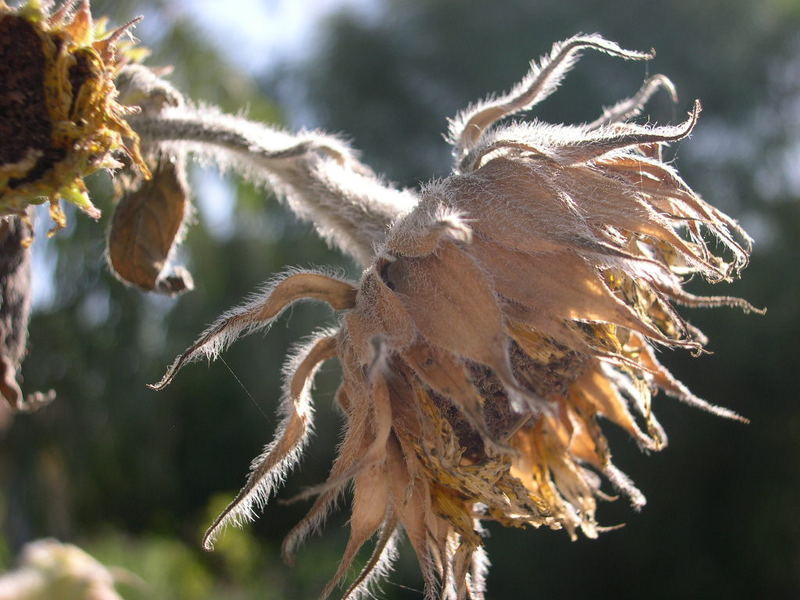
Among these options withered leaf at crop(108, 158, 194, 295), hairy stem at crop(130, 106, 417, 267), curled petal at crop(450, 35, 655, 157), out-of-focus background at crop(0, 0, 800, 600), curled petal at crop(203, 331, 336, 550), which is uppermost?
out-of-focus background at crop(0, 0, 800, 600)

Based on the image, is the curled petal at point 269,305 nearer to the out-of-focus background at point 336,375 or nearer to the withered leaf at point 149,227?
the withered leaf at point 149,227

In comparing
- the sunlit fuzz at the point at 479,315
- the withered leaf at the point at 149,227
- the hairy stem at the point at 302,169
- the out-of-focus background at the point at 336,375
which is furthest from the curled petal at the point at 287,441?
the out-of-focus background at the point at 336,375

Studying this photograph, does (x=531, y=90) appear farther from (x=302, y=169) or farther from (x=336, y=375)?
(x=336, y=375)

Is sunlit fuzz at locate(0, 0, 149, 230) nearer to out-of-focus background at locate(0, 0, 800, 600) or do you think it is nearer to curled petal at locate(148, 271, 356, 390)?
curled petal at locate(148, 271, 356, 390)

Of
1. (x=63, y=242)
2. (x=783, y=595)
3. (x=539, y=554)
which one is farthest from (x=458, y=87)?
(x=63, y=242)

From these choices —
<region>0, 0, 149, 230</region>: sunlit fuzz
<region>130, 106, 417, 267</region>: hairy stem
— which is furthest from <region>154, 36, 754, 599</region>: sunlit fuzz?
<region>0, 0, 149, 230</region>: sunlit fuzz

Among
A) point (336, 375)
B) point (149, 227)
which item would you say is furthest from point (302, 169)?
point (336, 375)

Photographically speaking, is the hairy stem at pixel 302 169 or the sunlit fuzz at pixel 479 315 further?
the hairy stem at pixel 302 169
